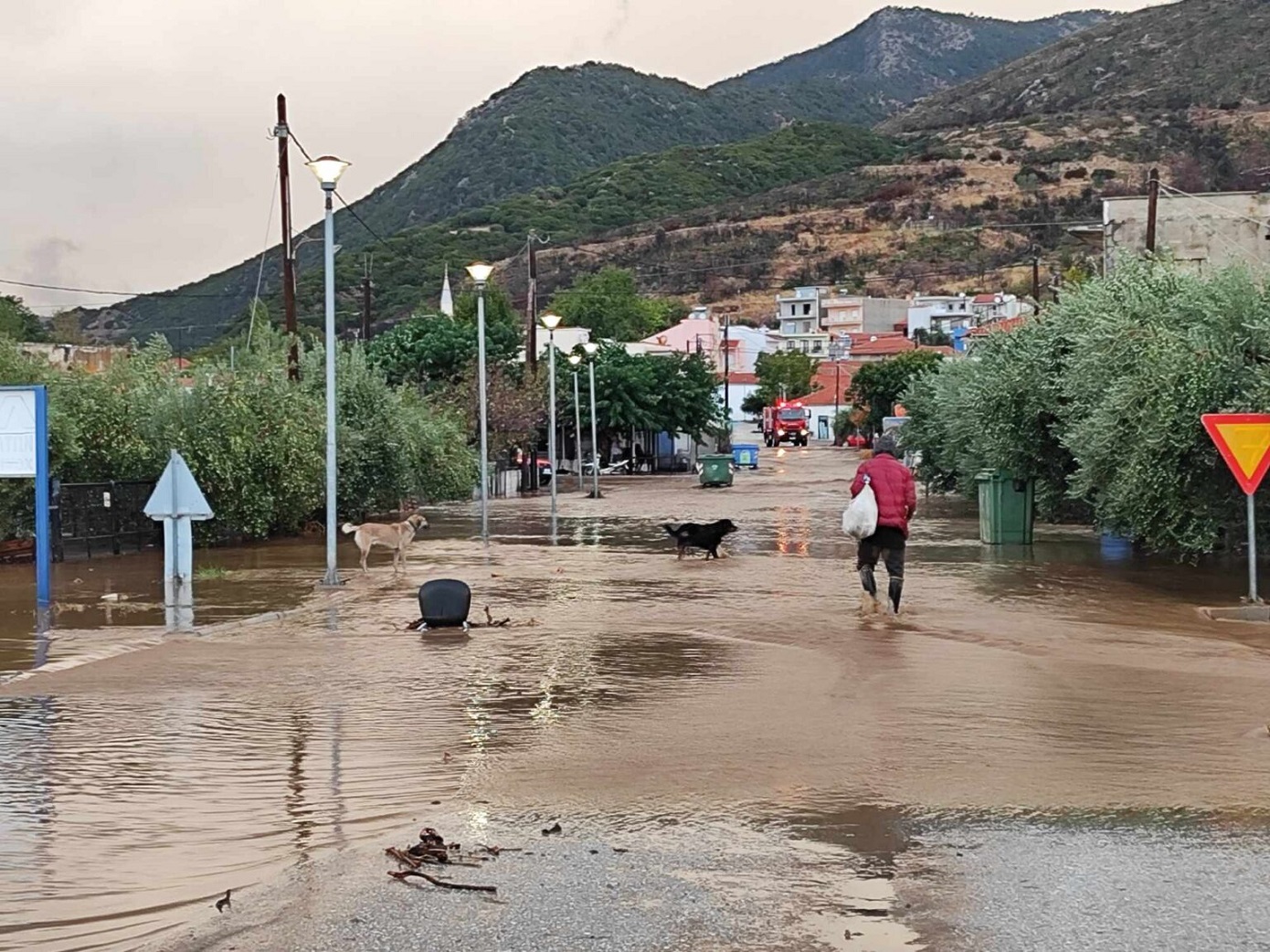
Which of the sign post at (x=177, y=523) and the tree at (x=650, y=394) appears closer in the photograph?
the sign post at (x=177, y=523)

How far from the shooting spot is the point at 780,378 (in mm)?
137875

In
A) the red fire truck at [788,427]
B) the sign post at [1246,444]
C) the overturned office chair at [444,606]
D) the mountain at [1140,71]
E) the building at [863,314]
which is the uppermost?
the mountain at [1140,71]

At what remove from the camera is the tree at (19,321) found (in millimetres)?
80250

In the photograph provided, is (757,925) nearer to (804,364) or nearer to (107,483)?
(107,483)

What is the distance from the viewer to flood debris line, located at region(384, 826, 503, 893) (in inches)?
Answer: 267

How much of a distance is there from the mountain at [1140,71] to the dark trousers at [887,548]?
128828mm

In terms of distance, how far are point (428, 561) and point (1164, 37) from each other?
491 ft

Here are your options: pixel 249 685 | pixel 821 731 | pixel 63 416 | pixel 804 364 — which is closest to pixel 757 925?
pixel 821 731

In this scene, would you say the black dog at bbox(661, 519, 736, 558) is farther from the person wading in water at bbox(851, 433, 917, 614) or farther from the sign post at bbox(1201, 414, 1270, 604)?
the sign post at bbox(1201, 414, 1270, 604)

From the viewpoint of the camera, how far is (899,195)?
144m

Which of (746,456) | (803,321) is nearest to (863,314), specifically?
(803,321)

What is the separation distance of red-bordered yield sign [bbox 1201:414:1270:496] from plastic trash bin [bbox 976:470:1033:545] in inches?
423

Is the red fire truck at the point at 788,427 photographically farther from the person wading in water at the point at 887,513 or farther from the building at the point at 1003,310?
the person wading in water at the point at 887,513

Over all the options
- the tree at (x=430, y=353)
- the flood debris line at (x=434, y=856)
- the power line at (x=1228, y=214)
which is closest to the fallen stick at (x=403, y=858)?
the flood debris line at (x=434, y=856)
